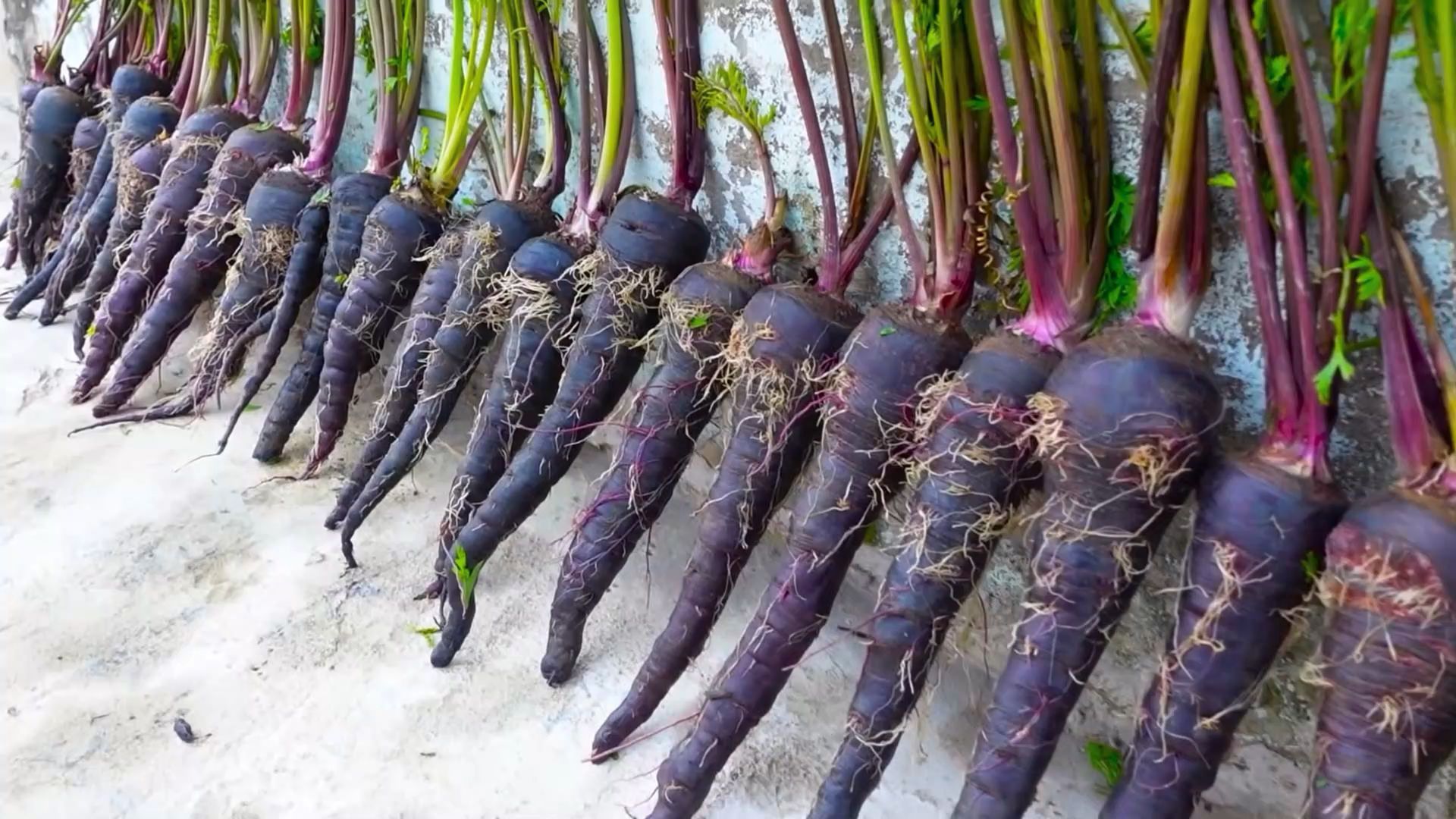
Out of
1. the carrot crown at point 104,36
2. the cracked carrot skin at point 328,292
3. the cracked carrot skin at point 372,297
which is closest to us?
the cracked carrot skin at point 372,297

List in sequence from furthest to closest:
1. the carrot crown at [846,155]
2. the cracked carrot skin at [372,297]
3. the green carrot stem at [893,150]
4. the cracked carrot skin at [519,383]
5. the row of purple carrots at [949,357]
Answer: the cracked carrot skin at [372,297] < the cracked carrot skin at [519,383] < the carrot crown at [846,155] < the green carrot stem at [893,150] < the row of purple carrots at [949,357]

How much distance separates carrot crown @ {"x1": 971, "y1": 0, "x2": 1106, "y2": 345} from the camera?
149 centimetres

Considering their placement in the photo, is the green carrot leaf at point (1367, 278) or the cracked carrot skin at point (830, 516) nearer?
the green carrot leaf at point (1367, 278)

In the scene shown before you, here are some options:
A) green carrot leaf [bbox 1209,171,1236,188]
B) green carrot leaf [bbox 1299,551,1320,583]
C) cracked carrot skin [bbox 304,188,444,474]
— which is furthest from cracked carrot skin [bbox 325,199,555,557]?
green carrot leaf [bbox 1299,551,1320,583]

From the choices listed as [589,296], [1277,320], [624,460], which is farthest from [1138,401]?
[589,296]

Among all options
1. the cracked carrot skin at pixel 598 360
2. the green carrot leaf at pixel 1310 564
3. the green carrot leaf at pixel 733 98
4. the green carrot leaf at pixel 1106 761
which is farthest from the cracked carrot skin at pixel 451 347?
the green carrot leaf at pixel 1310 564

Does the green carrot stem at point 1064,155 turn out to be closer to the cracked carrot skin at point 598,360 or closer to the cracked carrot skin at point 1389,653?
the cracked carrot skin at point 1389,653

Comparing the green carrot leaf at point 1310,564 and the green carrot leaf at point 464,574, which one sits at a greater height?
the green carrot leaf at point 1310,564

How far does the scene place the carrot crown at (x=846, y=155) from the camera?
1.77 metres

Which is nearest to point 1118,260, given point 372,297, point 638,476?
point 638,476

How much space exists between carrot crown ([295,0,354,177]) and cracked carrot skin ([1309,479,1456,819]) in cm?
253

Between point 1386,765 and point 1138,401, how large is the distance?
508mm

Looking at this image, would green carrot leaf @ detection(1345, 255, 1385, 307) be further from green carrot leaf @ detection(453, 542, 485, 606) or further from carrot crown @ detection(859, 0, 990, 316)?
green carrot leaf @ detection(453, 542, 485, 606)

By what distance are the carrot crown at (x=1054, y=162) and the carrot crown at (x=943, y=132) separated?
0.05 m
